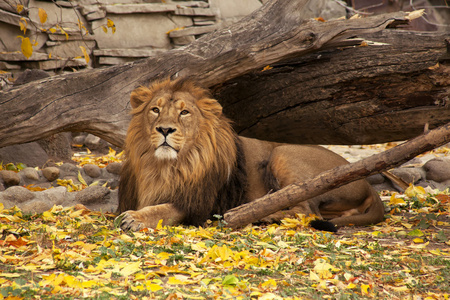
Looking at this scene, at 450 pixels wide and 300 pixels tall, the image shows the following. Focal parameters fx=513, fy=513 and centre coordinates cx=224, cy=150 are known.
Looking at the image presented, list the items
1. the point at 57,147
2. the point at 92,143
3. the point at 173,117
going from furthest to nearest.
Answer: the point at 92,143, the point at 57,147, the point at 173,117

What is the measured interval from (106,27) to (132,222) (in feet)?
21.4

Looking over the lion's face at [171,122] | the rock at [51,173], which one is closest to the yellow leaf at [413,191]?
the lion's face at [171,122]

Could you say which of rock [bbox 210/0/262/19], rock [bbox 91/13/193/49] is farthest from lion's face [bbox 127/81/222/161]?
rock [bbox 210/0/262/19]

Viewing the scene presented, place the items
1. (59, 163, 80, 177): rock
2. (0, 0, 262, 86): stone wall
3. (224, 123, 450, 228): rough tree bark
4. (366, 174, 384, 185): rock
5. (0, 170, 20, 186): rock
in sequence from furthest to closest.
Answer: (0, 0, 262, 86): stone wall, (366, 174, 384, 185): rock, (59, 163, 80, 177): rock, (0, 170, 20, 186): rock, (224, 123, 450, 228): rough tree bark

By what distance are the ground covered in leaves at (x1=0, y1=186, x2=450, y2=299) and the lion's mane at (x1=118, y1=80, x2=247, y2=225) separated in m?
0.36

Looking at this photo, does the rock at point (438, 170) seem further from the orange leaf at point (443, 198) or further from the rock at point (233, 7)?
the rock at point (233, 7)

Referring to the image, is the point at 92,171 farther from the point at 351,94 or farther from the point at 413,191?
the point at 413,191

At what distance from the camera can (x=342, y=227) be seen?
4496 mm

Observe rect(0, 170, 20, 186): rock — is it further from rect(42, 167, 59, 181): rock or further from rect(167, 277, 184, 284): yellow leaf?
rect(167, 277, 184, 284): yellow leaf

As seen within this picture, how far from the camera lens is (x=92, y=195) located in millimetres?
5332

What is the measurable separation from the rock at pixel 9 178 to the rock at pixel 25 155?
749 millimetres

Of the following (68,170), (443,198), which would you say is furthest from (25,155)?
(443,198)

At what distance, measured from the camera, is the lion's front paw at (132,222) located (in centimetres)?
402

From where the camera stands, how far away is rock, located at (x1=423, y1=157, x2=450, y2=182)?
6.62 metres
